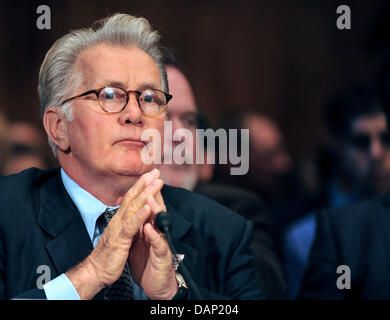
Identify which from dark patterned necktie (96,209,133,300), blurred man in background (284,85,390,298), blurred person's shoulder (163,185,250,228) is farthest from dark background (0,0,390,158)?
dark patterned necktie (96,209,133,300)

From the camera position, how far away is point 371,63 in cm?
555

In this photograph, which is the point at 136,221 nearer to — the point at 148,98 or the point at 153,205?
the point at 153,205

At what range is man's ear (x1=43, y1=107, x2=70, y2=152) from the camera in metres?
1.80

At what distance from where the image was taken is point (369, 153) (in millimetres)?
3395

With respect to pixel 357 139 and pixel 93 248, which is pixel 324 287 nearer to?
pixel 93 248

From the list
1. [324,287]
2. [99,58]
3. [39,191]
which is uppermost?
[99,58]

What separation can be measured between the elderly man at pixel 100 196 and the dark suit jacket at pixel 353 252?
40 cm

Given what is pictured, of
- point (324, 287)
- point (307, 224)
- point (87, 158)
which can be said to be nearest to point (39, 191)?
point (87, 158)

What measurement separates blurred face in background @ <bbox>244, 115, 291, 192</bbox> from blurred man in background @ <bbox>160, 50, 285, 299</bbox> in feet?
4.01

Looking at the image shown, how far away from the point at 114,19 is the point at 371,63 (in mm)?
4160

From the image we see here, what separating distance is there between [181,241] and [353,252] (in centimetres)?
72

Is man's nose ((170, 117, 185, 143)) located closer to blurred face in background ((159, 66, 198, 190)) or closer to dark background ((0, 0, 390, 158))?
blurred face in background ((159, 66, 198, 190))

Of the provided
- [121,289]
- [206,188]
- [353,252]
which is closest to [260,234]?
[206,188]

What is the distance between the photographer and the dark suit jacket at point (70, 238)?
169 cm
